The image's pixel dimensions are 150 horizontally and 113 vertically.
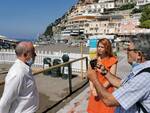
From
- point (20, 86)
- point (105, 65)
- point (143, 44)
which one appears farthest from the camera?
point (105, 65)

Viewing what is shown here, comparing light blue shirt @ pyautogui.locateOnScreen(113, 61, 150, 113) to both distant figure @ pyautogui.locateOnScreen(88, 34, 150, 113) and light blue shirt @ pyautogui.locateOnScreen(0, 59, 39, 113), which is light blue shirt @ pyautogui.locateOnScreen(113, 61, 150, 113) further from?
light blue shirt @ pyautogui.locateOnScreen(0, 59, 39, 113)

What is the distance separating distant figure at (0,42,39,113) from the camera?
13.5ft

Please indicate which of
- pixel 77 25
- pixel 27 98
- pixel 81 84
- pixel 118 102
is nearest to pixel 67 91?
pixel 81 84

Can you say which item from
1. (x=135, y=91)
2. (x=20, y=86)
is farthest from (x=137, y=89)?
(x=20, y=86)

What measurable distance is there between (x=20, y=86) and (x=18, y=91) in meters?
0.06

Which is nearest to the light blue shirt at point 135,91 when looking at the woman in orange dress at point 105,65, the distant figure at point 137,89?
the distant figure at point 137,89

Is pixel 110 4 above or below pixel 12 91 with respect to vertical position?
above

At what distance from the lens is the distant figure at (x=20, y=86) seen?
412 centimetres

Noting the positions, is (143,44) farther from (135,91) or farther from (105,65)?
(105,65)

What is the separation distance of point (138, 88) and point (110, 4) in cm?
17404

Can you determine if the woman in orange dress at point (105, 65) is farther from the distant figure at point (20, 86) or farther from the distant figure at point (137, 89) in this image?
the distant figure at point (137, 89)

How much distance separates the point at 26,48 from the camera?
4270mm

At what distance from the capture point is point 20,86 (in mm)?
4168

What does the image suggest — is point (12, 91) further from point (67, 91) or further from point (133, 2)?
point (133, 2)
